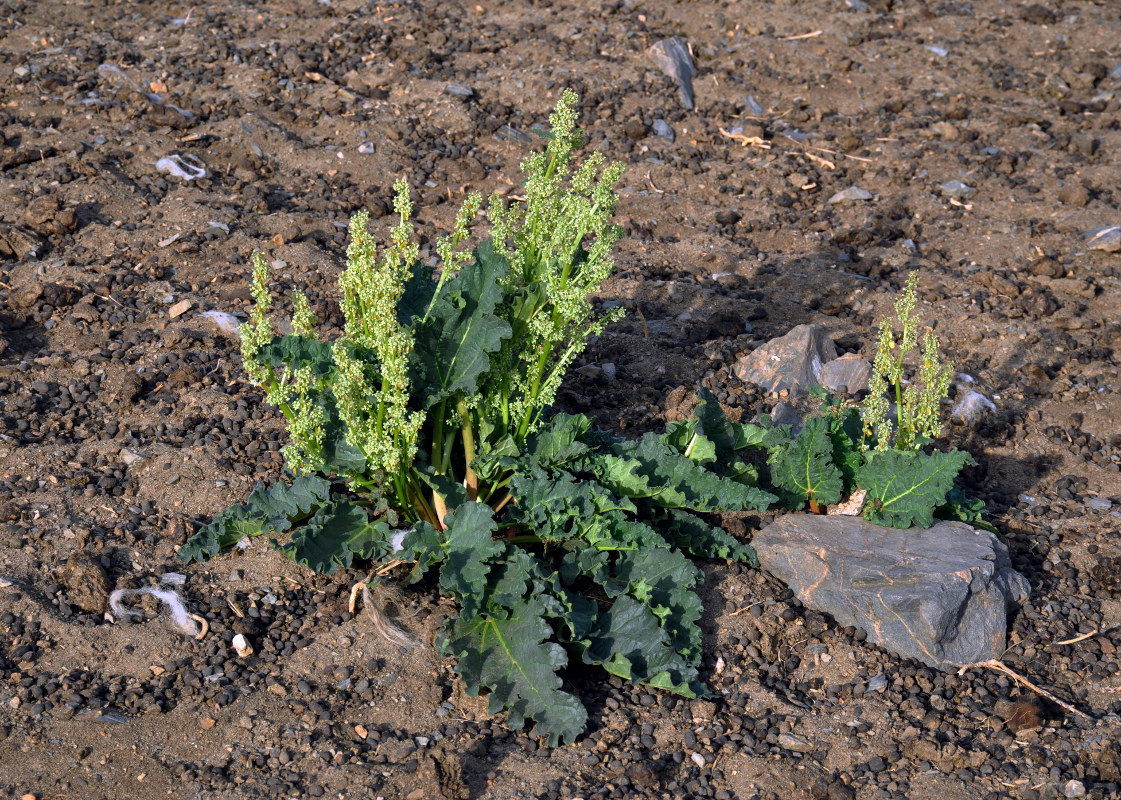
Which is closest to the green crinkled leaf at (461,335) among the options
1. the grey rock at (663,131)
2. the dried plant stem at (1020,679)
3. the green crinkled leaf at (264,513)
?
the green crinkled leaf at (264,513)

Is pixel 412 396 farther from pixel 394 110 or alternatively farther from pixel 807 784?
pixel 394 110

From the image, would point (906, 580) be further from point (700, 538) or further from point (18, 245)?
point (18, 245)

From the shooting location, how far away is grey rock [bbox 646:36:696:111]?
8062 millimetres

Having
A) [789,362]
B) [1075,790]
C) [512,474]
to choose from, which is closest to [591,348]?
[789,362]

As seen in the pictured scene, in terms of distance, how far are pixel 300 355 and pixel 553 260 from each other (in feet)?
3.23

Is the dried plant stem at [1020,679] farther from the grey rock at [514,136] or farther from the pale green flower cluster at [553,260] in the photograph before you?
the grey rock at [514,136]

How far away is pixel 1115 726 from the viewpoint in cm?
367

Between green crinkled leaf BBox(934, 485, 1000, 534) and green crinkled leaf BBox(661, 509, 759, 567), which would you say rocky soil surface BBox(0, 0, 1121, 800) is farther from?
green crinkled leaf BBox(934, 485, 1000, 534)

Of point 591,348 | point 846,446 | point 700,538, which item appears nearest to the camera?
point 700,538

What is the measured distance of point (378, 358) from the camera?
12.5 feet

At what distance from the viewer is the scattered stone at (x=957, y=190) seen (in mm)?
7285

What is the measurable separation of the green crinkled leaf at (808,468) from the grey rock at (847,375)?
1.02 metres

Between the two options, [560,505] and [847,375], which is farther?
[847,375]

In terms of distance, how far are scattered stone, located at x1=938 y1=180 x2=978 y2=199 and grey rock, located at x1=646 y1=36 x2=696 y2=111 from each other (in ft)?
6.37
